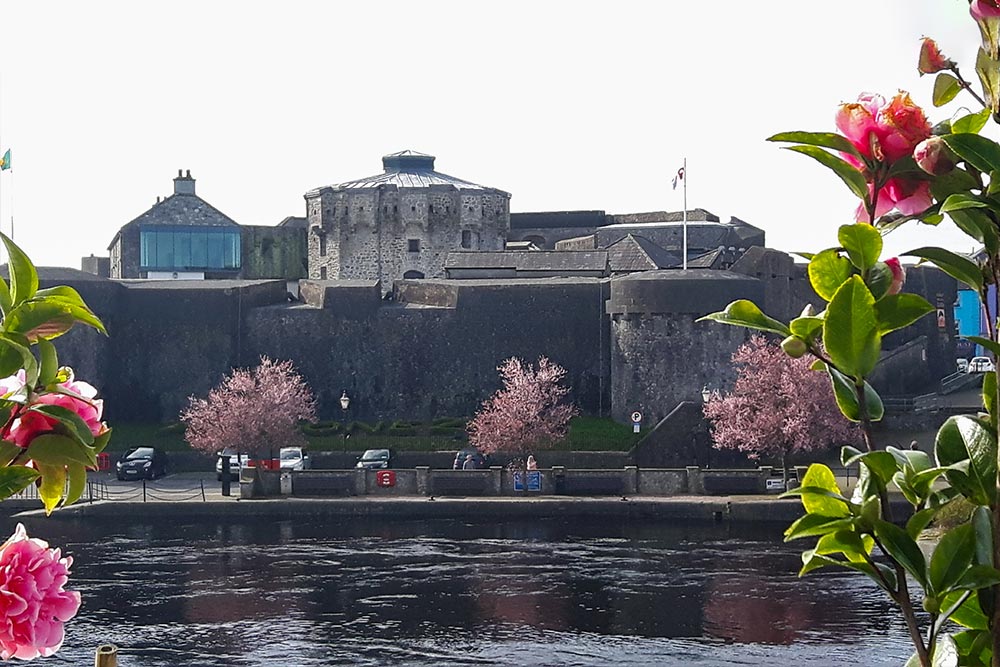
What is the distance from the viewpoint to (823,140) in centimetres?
315

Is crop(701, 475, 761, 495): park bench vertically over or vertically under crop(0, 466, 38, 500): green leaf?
under

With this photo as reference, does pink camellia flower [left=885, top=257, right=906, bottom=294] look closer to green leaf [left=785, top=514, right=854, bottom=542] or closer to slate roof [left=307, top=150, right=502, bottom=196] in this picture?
green leaf [left=785, top=514, right=854, bottom=542]

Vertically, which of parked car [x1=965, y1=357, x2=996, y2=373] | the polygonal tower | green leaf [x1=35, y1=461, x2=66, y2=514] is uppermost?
the polygonal tower

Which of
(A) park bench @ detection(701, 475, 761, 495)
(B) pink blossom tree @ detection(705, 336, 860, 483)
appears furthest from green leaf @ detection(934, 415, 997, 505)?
(B) pink blossom tree @ detection(705, 336, 860, 483)

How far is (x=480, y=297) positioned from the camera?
49688 millimetres

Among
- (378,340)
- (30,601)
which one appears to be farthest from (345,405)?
(30,601)

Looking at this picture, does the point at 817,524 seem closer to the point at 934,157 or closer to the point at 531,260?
the point at 934,157

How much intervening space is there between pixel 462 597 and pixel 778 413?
610 inches

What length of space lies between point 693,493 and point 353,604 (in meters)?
12.7

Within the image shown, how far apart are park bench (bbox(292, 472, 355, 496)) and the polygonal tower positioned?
2317cm

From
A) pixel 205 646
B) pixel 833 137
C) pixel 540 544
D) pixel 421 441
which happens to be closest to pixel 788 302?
pixel 421 441

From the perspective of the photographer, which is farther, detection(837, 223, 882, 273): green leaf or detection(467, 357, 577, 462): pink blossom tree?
detection(467, 357, 577, 462): pink blossom tree

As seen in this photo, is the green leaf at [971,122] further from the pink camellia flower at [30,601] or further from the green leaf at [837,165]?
the pink camellia flower at [30,601]

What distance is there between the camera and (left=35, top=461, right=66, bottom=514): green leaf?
11.2 feet
